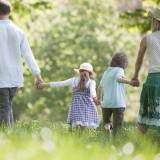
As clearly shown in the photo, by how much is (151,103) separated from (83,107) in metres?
1.81

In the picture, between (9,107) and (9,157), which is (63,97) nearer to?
(9,107)

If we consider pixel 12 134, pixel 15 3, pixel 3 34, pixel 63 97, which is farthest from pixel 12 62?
pixel 63 97

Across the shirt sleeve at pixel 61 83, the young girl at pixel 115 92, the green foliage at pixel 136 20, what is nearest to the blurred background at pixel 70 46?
the green foliage at pixel 136 20

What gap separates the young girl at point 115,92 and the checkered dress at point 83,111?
21 centimetres

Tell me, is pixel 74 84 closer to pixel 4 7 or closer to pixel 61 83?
pixel 61 83

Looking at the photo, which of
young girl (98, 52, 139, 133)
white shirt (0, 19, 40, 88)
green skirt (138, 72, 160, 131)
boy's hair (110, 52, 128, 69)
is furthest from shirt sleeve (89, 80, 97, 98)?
green skirt (138, 72, 160, 131)

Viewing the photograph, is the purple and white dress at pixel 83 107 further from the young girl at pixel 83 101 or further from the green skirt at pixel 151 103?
the green skirt at pixel 151 103

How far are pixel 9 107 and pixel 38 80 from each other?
0.79 m

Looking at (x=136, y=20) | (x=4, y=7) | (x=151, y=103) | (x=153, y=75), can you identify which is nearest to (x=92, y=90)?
Answer: (x=151, y=103)

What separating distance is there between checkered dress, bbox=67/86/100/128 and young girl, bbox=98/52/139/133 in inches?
8.2

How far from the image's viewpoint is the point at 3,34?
893cm

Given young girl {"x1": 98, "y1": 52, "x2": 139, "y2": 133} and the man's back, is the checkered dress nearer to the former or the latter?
young girl {"x1": 98, "y1": 52, "x2": 139, "y2": 133}

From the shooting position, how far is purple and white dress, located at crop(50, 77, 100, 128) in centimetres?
990

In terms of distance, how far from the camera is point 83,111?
9.91 meters
